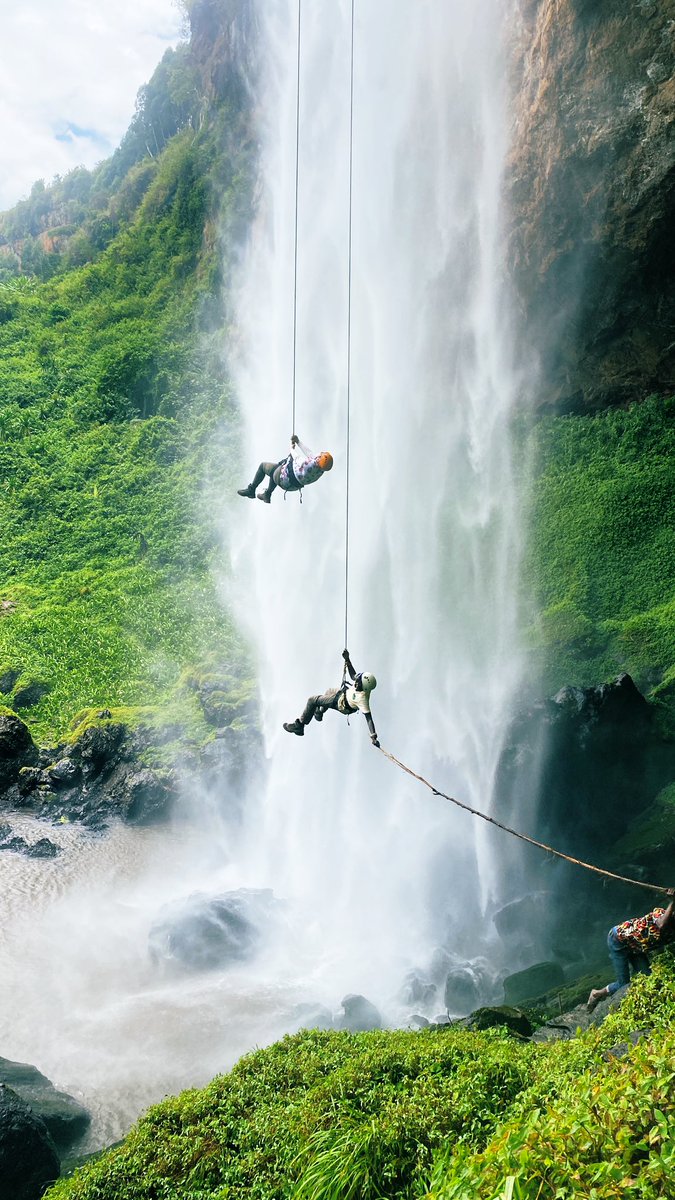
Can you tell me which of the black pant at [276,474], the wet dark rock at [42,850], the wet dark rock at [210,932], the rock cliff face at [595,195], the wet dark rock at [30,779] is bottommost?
the wet dark rock at [210,932]

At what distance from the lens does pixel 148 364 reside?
38.9 meters

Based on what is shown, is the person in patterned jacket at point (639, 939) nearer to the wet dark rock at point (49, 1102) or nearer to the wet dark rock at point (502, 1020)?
the wet dark rock at point (502, 1020)

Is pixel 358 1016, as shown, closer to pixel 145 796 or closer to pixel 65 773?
pixel 145 796

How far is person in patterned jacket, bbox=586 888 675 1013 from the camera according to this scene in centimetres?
686

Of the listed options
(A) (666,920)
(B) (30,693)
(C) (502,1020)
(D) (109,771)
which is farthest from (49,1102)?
(B) (30,693)

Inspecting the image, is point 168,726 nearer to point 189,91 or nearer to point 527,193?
point 527,193

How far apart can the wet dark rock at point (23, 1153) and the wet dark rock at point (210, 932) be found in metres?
5.16

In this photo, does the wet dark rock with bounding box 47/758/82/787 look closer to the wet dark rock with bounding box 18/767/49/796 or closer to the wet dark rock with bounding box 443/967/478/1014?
the wet dark rock with bounding box 18/767/49/796

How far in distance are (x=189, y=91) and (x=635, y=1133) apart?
168ft

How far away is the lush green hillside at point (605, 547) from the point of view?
21578mm

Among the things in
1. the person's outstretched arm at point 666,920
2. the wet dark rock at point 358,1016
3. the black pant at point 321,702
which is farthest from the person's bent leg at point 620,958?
the wet dark rock at point 358,1016

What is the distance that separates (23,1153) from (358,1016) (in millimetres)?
4820

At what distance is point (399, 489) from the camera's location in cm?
2306

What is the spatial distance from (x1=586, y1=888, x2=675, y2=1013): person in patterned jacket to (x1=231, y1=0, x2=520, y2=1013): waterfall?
10.2 metres
